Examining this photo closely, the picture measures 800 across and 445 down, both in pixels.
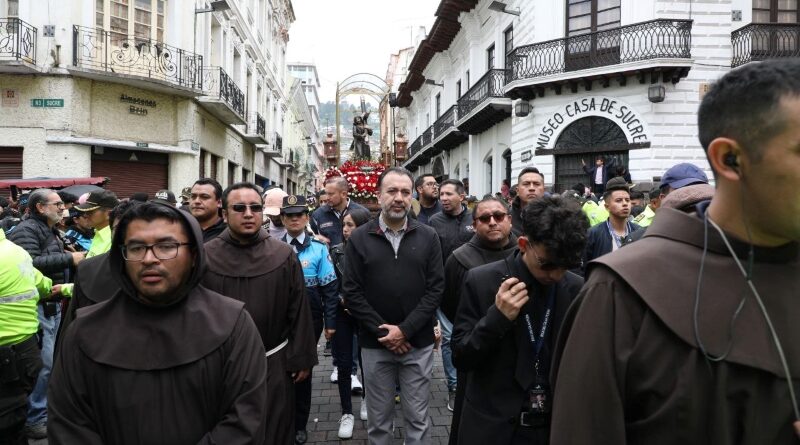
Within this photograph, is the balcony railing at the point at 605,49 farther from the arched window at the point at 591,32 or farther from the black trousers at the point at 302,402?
the black trousers at the point at 302,402

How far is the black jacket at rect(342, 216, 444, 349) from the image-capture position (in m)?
4.04

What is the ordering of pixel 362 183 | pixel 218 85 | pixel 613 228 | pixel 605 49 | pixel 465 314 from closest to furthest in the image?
pixel 465 314 < pixel 613 228 < pixel 362 183 < pixel 605 49 < pixel 218 85

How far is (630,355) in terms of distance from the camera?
4.41 ft

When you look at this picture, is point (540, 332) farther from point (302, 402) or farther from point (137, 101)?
point (137, 101)

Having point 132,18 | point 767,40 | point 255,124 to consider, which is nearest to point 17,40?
point 132,18

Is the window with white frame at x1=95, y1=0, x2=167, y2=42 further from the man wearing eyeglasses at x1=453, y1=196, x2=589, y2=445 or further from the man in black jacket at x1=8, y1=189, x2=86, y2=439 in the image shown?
the man wearing eyeglasses at x1=453, y1=196, x2=589, y2=445

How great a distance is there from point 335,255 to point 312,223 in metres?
1.30

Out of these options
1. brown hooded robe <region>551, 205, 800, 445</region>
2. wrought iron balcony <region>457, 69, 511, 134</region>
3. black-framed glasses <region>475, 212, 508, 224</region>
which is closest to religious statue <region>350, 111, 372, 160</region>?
wrought iron balcony <region>457, 69, 511, 134</region>

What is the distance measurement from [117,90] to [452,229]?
13187mm

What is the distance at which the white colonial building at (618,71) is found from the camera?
14836 millimetres

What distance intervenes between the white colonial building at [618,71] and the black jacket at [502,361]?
13910mm

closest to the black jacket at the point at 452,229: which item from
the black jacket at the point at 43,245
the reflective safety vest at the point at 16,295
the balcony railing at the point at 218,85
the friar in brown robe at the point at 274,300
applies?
the friar in brown robe at the point at 274,300

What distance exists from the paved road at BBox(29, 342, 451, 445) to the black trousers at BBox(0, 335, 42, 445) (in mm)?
1401

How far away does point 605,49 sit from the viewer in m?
15.5
